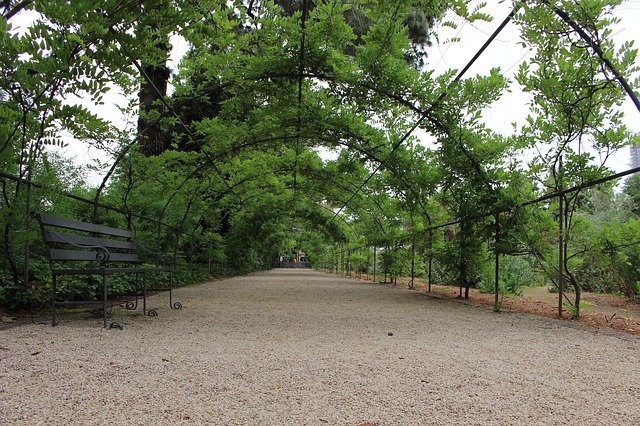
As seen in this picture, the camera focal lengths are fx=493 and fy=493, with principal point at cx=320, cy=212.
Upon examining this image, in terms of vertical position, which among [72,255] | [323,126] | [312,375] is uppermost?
[323,126]

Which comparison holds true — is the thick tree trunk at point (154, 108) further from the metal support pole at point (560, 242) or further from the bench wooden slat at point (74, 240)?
the metal support pole at point (560, 242)

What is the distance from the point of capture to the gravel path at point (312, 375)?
208 centimetres

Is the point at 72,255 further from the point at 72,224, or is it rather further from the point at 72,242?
the point at 72,224

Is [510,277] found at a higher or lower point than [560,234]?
lower

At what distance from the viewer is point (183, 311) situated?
19.3 ft

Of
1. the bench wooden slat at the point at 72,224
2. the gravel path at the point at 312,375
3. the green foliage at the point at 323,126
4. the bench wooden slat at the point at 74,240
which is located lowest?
the gravel path at the point at 312,375

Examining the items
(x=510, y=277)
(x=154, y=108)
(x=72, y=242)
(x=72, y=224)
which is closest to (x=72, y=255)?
(x=72, y=242)

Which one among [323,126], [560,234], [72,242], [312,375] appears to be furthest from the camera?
[323,126]

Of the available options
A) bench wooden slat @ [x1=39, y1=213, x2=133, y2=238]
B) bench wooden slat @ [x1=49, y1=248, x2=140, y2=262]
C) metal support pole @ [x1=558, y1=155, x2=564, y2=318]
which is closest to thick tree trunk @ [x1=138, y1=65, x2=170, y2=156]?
bench wooden slat @ [x1=39, y1=213, x2=133, y2=238]

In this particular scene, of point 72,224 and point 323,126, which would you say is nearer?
point 72,224

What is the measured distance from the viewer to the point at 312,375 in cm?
271

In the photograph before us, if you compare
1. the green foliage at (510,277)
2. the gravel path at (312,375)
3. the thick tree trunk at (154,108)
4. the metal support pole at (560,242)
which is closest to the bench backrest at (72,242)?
the gravel path at (312,375)

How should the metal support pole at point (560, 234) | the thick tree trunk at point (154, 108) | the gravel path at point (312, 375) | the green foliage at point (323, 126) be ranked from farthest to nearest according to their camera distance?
the thick tree trunk at point (154, 108) → the metal support pole at point (560, 234) → the green foliage at point (323, 126) → the gravel path at point (312, 375)

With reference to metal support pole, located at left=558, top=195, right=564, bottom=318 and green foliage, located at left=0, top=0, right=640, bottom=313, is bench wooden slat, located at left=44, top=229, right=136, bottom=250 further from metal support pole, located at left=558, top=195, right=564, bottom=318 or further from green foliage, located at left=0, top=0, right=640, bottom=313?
metal support pole, located at left=558, top=195, right=564, bottom=318
